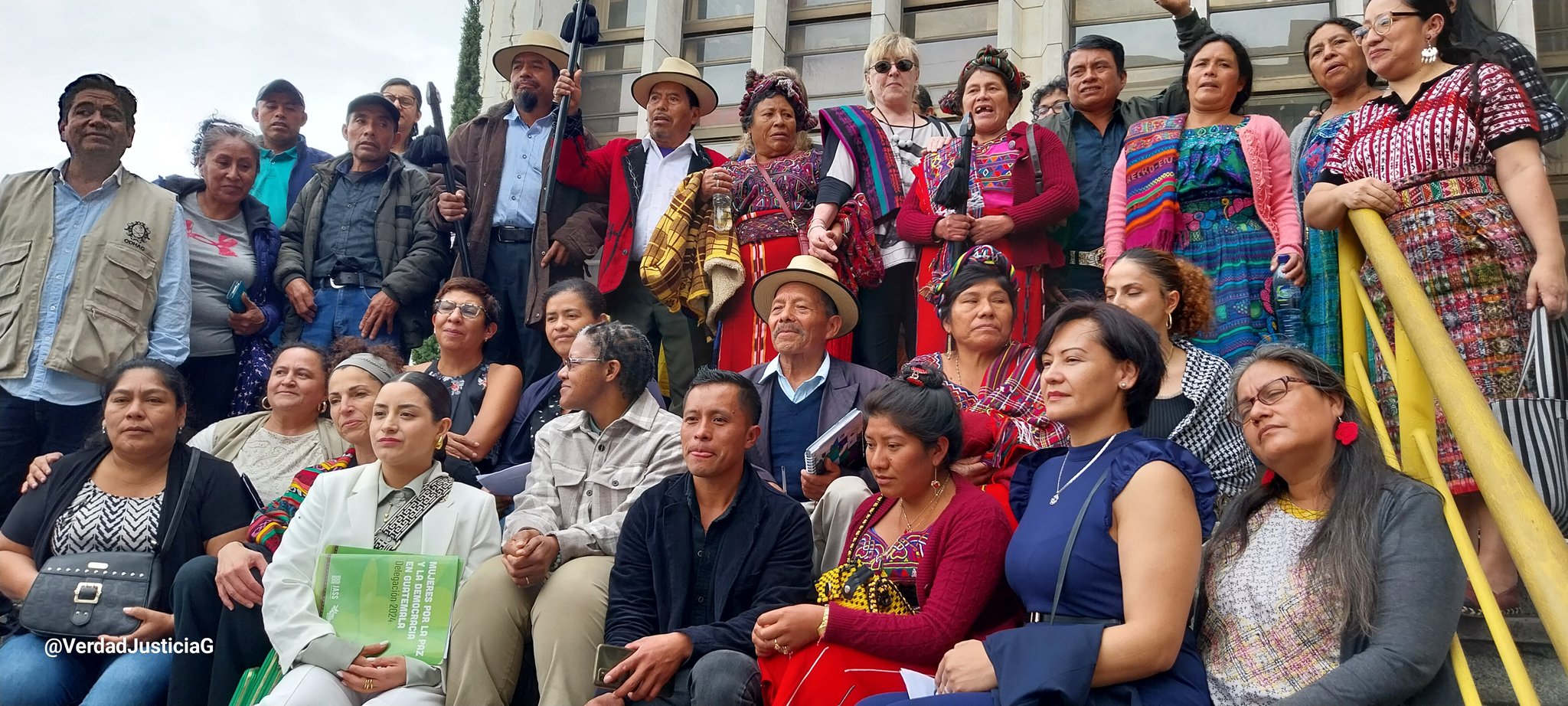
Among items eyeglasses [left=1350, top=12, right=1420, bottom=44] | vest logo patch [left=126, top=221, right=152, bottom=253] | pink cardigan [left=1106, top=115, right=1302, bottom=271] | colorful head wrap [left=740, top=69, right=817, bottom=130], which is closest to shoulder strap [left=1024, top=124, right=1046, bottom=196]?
pink cardigan [left=1106, top=115, right=1302, bottom=271]

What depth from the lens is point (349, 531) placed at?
397 centimetres

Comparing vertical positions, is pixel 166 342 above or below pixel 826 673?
above

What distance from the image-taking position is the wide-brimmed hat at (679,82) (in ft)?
21.1

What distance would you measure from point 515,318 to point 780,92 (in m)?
1.81

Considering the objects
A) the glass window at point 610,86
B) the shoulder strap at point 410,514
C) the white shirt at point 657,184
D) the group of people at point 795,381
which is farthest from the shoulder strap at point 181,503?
the glass window at point 610,86

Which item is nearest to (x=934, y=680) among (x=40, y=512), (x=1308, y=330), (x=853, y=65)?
(x=1308, y=330)

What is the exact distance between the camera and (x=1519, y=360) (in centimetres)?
373

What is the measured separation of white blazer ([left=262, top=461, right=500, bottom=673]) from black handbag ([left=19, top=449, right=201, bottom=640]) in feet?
1.91

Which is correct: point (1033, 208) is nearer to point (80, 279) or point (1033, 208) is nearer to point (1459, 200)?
point (1459, 200)

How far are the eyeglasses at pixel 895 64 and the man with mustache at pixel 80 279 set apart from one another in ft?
11.5

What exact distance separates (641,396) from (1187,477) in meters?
2.39

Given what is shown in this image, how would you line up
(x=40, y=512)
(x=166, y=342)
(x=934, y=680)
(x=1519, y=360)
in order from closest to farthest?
(x=934, y=680) < (x=1519, y=360) < (x=40, y=512) < (x=166, y=342)

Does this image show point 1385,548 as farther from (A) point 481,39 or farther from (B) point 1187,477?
(A) point 481,39

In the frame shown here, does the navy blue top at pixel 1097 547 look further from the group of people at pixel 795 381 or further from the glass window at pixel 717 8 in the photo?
the glass window at pixel 717 8
